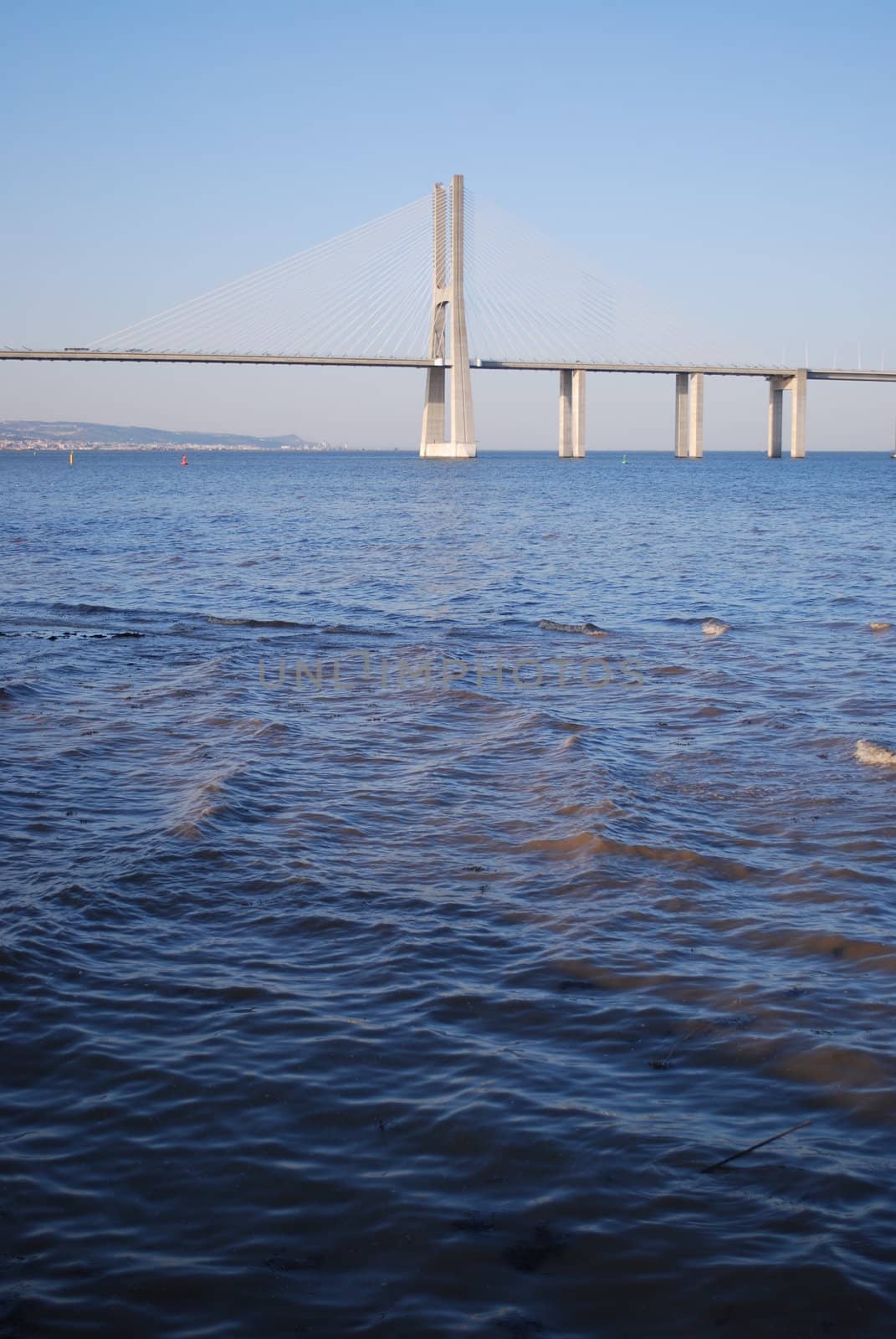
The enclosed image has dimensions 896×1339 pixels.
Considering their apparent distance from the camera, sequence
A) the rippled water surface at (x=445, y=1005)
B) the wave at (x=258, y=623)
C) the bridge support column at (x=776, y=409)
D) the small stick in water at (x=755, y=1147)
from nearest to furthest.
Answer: the rippled water surface at (x=445, y=1005), the small stick in water at (x=755, y=1147), the wave at (x=258, y=623), the bridge support column at (x=776, y=409)

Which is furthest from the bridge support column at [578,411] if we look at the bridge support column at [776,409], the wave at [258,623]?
the wave at [258,623]

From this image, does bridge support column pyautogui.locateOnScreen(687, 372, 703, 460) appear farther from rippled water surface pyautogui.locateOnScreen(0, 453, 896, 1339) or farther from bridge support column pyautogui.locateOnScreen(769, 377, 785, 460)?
rippled water surface pyautogui.locateOnScreen(0, 453, 896, 1339)

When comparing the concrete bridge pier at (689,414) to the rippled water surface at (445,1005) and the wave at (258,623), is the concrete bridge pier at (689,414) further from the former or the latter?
the rippled water surface at (445,1005)

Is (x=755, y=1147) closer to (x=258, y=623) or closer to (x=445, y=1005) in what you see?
(x=445, y=1005)

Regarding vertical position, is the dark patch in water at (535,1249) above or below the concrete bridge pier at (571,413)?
below

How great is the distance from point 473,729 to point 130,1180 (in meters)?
5.53

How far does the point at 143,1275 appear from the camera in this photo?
2.66m

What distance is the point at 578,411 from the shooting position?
96.9m

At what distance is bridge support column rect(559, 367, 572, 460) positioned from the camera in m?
95.1

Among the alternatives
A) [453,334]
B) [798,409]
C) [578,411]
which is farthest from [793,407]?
[453,334]

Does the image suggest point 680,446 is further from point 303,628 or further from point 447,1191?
point 447,1191

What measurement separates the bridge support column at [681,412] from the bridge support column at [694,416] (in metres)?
0.50

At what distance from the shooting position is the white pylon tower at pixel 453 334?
78000 mm

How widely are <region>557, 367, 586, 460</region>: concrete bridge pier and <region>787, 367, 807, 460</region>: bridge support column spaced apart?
57.5 feet
